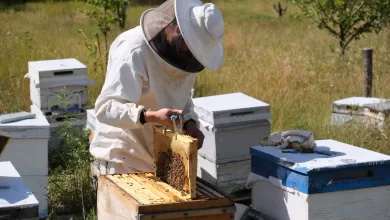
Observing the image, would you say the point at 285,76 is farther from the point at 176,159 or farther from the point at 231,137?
the point at 176,159

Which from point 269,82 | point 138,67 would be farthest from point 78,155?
point 269,82

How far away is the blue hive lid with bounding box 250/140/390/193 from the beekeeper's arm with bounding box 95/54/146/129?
0.71m

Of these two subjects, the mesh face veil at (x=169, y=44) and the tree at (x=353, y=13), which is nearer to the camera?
the mesh face veil at (x=169, y=44)

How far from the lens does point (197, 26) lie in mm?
3352

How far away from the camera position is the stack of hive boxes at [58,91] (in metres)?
6.12

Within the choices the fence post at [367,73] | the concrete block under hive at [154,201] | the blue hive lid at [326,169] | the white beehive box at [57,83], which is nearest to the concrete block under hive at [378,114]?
the fence post at [367,73]

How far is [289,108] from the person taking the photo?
24.8 feet

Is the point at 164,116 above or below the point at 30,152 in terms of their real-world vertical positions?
above

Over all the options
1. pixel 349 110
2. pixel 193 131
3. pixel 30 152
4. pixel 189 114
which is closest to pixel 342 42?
pixel 349 110

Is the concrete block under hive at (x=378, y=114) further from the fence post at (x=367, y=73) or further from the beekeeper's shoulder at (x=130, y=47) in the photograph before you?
the beekeeper's shoulder at (x=130, y=47)

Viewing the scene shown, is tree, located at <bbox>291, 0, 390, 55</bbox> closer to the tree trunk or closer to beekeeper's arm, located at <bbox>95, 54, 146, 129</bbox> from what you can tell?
the tree trunk

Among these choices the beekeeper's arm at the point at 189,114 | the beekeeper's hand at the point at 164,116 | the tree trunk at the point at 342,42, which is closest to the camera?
the beekeeper's hand at the point at 164,116

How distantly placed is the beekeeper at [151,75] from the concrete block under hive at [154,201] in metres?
0.29

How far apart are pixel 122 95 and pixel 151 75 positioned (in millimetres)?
235
